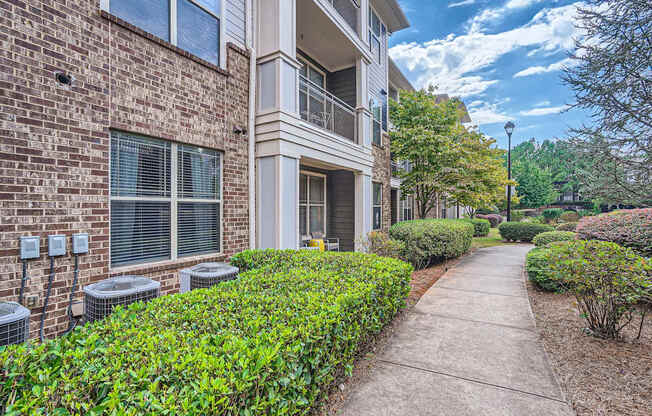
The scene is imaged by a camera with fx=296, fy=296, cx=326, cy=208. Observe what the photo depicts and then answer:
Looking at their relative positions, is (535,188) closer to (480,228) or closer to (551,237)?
(480,228)

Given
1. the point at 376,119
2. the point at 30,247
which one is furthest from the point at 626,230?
the point at 30,247

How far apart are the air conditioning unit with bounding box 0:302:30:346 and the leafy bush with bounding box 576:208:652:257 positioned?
8416mm

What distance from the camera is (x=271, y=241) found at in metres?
5.72

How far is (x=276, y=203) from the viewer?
571cm

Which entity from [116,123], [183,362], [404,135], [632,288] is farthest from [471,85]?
[183,362]

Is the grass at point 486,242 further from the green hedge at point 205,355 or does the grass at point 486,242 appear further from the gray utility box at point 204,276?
the green hedge at point 205,355

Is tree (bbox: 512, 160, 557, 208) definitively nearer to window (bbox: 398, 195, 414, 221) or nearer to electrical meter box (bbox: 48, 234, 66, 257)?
window (bbox: 398, 195, 414, 221)

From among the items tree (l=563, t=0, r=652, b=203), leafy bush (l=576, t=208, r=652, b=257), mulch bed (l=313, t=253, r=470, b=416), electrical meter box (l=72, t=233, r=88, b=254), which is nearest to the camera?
mulch bed (l=313, t=253, r=470, b=416)

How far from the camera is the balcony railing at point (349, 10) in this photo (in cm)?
867

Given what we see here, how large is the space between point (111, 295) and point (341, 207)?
7.84 m

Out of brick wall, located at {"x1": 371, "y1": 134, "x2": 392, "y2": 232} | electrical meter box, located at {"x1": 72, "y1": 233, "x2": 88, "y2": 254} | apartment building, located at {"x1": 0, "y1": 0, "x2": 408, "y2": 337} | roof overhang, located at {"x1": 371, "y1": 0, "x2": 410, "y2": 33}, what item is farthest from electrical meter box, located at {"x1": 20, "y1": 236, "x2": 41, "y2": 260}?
roof overhang, located at {"x1": 371, "y1": 0, "x2": 410, "y2": 33}

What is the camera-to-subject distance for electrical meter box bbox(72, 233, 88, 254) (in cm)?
350

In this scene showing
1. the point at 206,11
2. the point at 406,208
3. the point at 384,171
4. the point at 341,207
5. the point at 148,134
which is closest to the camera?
the point at 148,134

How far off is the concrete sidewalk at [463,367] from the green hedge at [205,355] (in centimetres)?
50
